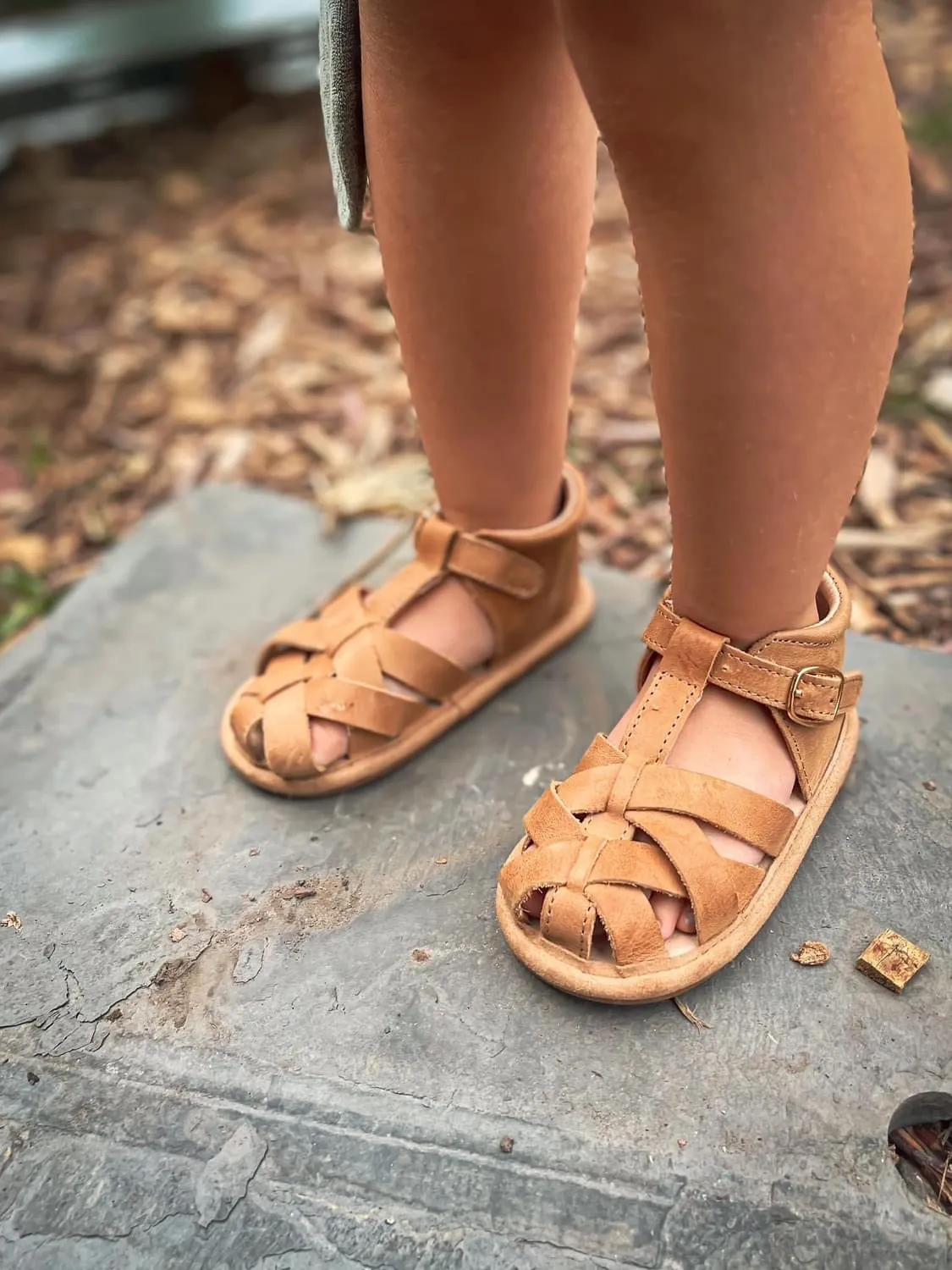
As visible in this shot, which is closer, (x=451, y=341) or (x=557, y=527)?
(x=451, y=341)

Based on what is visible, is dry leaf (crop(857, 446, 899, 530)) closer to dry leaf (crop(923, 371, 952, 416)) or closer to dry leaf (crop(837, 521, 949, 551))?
dry leaf (crop(837, 521, 949, 551))

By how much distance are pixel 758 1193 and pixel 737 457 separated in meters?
0.51

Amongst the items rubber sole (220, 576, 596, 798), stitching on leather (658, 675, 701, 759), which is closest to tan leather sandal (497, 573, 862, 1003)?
stitching on leather (658, 675, 701, 759)

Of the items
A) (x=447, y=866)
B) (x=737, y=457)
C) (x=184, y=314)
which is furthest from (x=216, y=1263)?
(x=184, y=314)

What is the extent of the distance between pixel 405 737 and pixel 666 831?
33 cm

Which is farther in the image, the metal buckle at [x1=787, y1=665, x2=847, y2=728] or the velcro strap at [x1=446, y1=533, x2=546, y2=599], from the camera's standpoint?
the velcro strap at [x1=446, y1=533, x2=546, y2=599]

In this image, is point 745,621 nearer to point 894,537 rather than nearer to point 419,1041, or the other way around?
point 419,1041

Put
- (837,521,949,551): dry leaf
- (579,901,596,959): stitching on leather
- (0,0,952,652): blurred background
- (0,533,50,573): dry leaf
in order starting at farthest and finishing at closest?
1. (0,533,50,573): dry leaf
2. (0,0,952,652): blurred background
3. (837,521,949,551): dry leaf
4. (579,901,596,959): stitching on leather

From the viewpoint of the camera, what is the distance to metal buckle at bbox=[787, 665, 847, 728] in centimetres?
88

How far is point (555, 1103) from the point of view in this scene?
793 millimetres

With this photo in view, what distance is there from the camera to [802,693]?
0.89 meters

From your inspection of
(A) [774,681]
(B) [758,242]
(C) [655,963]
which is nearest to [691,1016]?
(C) [655,963]

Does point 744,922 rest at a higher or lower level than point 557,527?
lower

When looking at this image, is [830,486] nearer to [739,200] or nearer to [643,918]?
[739,200]
